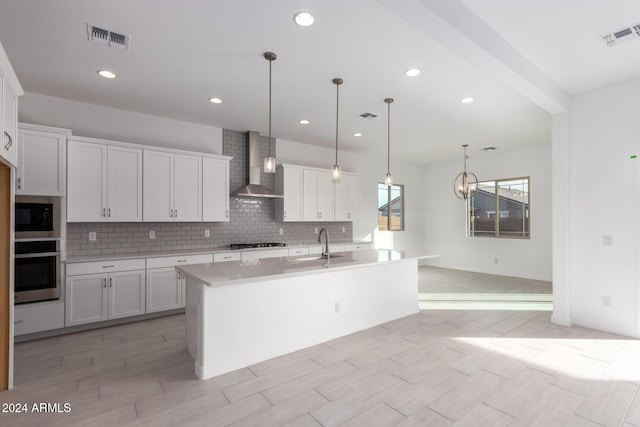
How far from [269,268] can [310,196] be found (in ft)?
10.6

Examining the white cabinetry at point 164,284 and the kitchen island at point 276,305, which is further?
the white cabinetry at point 164,284

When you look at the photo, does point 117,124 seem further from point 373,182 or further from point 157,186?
point 373,182

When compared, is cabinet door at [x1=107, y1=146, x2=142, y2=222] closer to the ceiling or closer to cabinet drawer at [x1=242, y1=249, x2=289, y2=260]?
the ceiling

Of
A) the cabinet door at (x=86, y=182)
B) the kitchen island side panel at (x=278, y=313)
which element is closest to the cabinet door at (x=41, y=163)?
the cabinet door at (x=86, y=182)

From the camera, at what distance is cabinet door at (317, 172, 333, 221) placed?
6387 millimetres

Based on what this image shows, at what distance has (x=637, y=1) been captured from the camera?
2.34 metres

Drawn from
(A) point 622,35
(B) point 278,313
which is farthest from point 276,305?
(A) point 622,35

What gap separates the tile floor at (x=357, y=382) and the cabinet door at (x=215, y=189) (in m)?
1.88

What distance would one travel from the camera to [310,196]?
6.25 metres

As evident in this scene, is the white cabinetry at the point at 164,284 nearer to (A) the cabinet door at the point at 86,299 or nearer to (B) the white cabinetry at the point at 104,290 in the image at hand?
(B) the white cabinetry at the point at 104,290

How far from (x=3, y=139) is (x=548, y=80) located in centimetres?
494

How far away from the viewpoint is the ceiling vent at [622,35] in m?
2.70

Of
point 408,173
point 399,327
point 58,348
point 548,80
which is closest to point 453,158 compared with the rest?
point 408,173

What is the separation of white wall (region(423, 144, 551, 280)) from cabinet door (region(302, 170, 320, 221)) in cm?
364
